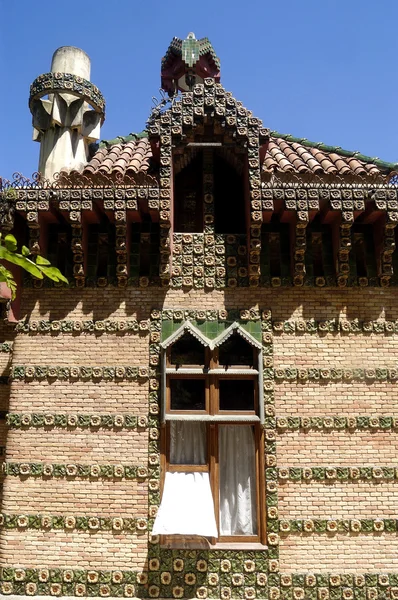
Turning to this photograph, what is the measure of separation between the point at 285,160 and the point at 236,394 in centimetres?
415

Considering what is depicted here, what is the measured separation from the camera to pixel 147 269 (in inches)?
311

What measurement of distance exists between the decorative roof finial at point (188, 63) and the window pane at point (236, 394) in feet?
26.1

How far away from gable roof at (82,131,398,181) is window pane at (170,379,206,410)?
10.6ft

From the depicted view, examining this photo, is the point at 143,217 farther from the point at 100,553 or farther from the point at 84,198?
the point at 100,553

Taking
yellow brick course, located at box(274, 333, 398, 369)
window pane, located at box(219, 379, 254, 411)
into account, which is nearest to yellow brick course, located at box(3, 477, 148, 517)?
window pane, located at box(219, 379, 254, 411)

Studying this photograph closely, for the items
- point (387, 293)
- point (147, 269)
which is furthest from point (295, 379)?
point (147, 269)

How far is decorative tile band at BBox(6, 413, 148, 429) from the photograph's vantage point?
726cm

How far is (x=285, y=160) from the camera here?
8.77 metres

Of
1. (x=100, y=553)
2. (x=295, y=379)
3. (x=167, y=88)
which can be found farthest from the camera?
(x=167, y=88)

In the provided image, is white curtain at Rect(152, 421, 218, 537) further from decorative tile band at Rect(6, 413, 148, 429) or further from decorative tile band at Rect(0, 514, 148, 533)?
decorative tile band at Rect(6, 413, 148, 429)

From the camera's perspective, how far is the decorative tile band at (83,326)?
7.63 meters

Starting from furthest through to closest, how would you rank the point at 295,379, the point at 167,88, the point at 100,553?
the point at 167,88, the point at 295,379, the point at 100,553

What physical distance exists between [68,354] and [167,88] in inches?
323

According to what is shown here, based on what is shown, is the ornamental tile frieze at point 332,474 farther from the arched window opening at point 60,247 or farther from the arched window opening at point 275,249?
the arched window opening at point 60,247
